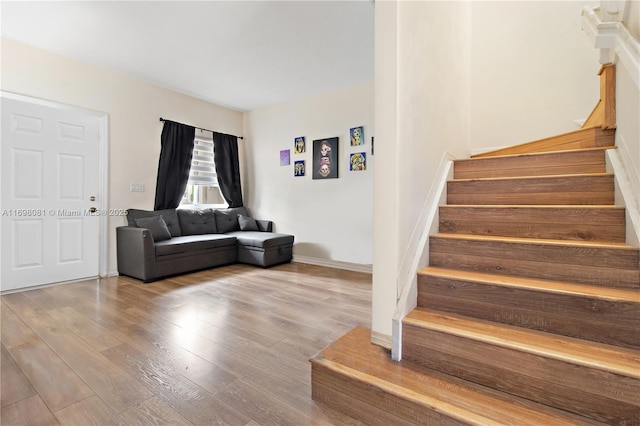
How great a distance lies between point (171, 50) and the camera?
330 centimetres

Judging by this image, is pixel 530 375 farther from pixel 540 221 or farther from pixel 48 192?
pixel 48 192

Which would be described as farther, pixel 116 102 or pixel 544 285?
pixel 116 102

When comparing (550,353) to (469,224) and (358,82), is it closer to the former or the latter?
(469,224)

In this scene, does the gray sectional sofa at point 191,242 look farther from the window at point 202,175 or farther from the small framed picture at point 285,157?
the small framed picture at point 285,157

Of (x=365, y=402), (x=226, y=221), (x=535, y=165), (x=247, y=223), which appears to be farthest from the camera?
(x=247, y=223)

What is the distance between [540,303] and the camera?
52.3 inches

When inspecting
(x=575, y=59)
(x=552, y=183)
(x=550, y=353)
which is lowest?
(x=550, y=353)

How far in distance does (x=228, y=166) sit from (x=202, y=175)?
47 cm

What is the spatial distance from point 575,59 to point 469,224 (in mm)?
2613

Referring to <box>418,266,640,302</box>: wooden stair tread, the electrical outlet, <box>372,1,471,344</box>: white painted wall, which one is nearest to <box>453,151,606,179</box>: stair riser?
<box>372,1,471,344</box>: white painted wall

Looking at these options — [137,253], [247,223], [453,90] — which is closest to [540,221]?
[453,90]

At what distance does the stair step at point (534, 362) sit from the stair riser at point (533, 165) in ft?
4.30

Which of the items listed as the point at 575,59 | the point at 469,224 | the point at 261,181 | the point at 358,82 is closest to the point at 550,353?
the point at 469,224

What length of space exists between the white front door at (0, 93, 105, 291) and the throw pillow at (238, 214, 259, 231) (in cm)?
199
